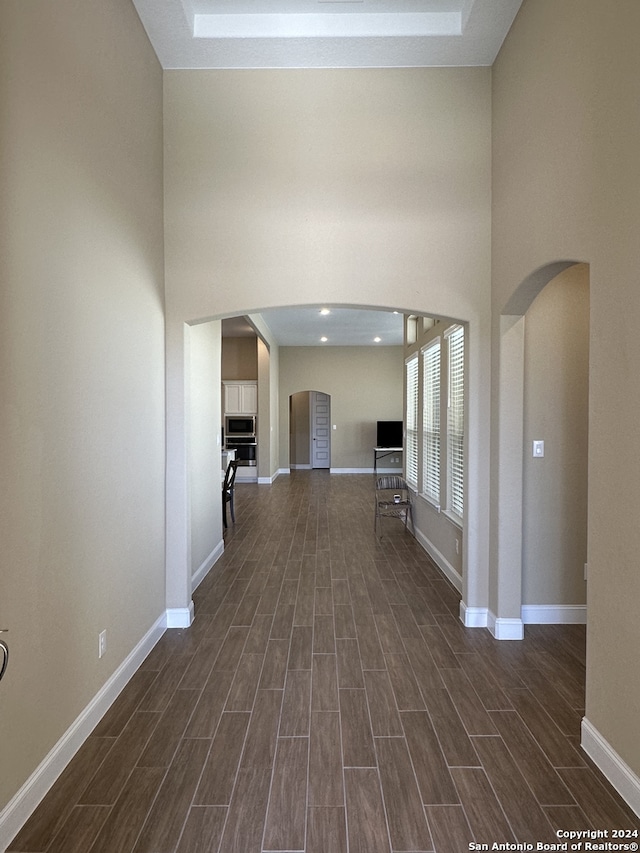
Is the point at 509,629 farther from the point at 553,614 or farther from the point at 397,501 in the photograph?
the point at 397,501

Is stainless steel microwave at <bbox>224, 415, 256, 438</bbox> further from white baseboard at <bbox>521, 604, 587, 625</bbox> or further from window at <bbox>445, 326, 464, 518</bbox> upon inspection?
white baseboard at <bbox>521, 604, 587, 625</bbox>

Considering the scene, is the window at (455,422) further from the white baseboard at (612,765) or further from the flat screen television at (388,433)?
the flat screen television at (388,433)

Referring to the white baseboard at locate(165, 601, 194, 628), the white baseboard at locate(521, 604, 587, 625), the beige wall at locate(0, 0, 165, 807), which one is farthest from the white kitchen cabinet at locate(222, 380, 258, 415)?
the white baseboard at locate(521, 604, 587, 625)

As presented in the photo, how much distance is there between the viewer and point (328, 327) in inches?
415

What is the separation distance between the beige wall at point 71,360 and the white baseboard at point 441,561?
2.51m

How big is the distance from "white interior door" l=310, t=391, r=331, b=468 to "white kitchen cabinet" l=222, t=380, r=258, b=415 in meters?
2.78

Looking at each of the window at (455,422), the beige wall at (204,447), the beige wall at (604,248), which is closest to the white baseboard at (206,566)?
the beige wall at (204,447)

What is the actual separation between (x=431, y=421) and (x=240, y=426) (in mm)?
6635

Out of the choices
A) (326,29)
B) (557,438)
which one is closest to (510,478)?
(557,438)

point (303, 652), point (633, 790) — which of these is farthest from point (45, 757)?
point (633, 790)

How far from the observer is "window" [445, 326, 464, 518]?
14.7 feet

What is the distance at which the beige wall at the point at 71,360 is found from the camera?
180 centimetres

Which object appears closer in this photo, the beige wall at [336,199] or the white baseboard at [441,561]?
the beige wall at [336,199]

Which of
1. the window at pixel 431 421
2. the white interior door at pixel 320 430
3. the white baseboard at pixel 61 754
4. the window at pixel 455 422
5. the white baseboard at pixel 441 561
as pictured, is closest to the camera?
the white baseboard at pixel 61 754
